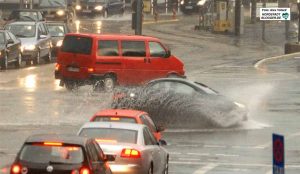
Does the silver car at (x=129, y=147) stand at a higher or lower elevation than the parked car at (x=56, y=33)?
higher

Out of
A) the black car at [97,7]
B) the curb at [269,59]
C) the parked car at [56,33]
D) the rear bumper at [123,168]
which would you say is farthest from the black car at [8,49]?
the black car at [97,7]

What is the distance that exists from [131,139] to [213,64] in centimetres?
3314

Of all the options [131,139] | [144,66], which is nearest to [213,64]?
[144,66]

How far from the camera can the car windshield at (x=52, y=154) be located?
1490 centimetres

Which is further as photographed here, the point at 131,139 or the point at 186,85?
the point at 186,85

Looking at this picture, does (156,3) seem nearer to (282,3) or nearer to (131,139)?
(282,3)

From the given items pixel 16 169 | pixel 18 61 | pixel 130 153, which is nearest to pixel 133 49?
pixel 18 61

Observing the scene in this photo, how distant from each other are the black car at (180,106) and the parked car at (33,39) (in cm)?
1879

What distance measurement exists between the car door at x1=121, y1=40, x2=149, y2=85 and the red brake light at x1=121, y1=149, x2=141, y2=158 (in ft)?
65.8

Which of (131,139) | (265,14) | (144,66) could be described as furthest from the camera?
(265,14)

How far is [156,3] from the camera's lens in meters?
94.3

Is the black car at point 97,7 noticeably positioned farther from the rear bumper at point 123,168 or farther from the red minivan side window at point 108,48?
the rear bumper at point 123,168

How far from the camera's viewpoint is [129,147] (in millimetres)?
17797

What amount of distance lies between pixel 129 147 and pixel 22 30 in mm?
33615
